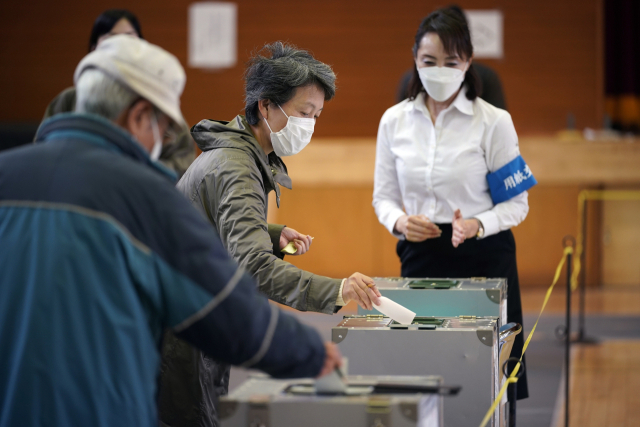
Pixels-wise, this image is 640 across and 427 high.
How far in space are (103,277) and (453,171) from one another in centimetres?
169

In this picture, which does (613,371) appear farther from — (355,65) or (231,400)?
(355,65)

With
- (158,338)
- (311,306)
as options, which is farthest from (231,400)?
(311,306)

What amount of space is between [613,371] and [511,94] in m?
3.84

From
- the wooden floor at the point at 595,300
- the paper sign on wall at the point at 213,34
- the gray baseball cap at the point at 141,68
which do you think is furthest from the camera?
the paper sign on wall at the point at 213,34

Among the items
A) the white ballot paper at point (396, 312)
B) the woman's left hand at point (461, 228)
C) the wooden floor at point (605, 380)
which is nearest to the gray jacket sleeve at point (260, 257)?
the white ballot paper at point (396, 312)

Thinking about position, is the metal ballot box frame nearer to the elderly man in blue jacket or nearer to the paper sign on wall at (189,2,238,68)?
the elderly man in blue jacket

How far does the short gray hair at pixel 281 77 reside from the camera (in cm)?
206

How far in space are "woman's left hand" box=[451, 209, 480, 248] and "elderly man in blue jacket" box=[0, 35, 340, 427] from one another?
1.35 metres

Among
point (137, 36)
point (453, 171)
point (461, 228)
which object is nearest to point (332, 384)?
point (461, 228)

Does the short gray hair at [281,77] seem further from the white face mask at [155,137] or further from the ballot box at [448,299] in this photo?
the white face mask at [155,137]

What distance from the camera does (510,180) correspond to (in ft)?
8.68

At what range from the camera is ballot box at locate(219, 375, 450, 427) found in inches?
51.4

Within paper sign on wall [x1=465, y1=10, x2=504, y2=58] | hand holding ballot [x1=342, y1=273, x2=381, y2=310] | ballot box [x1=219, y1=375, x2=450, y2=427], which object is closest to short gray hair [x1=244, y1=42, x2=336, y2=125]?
A: hand holding ballot [x1=342, y1=273, x2=381, y2=310]

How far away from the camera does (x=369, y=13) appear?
766 centimetres
